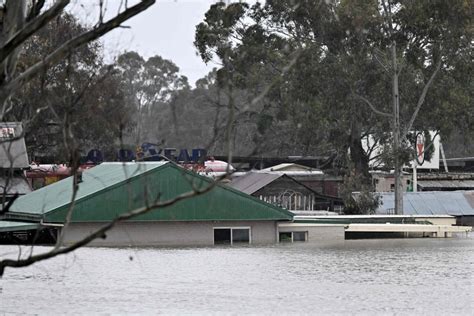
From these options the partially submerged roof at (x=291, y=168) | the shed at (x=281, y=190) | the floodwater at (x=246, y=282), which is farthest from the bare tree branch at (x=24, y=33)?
the partially submerged roof at (x=291, y=168)

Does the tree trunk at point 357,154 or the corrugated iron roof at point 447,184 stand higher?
the tree trunk at point 357,154

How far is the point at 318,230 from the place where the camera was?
3706 centimetres

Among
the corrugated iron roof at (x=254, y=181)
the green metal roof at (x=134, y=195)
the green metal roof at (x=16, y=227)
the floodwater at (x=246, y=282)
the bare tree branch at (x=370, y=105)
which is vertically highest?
the bare tree branch at (x=370, y=105)

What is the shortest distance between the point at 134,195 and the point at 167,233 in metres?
3.34

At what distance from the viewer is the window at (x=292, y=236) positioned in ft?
119

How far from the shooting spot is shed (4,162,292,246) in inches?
1278

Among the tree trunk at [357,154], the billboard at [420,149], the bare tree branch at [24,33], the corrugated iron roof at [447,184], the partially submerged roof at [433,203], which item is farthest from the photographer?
the corrugated iron roof at [447,184]

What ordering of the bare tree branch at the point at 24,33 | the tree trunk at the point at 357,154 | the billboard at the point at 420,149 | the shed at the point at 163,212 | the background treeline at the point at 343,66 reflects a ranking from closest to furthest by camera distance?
the bare tree branch at the point at 24,33
the shed at the point at 163,212
the background treeline at the point at 343,66
the billboard at the point at 420,149
the tree trunk at the point at 357,154

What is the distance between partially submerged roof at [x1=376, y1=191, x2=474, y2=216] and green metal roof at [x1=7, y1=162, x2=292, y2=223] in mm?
10358

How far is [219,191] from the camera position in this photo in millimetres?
34562

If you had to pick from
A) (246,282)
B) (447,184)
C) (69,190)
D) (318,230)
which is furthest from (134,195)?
(447,184)

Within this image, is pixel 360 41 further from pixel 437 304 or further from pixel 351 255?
pixel 437 304

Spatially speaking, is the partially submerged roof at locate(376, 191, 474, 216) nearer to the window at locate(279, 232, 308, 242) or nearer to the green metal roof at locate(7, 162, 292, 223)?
the window at locate(279, 232, 308, 242)

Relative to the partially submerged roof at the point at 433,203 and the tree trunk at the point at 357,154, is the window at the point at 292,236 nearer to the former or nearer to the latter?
the partially submerged roof at the point at 433,203
